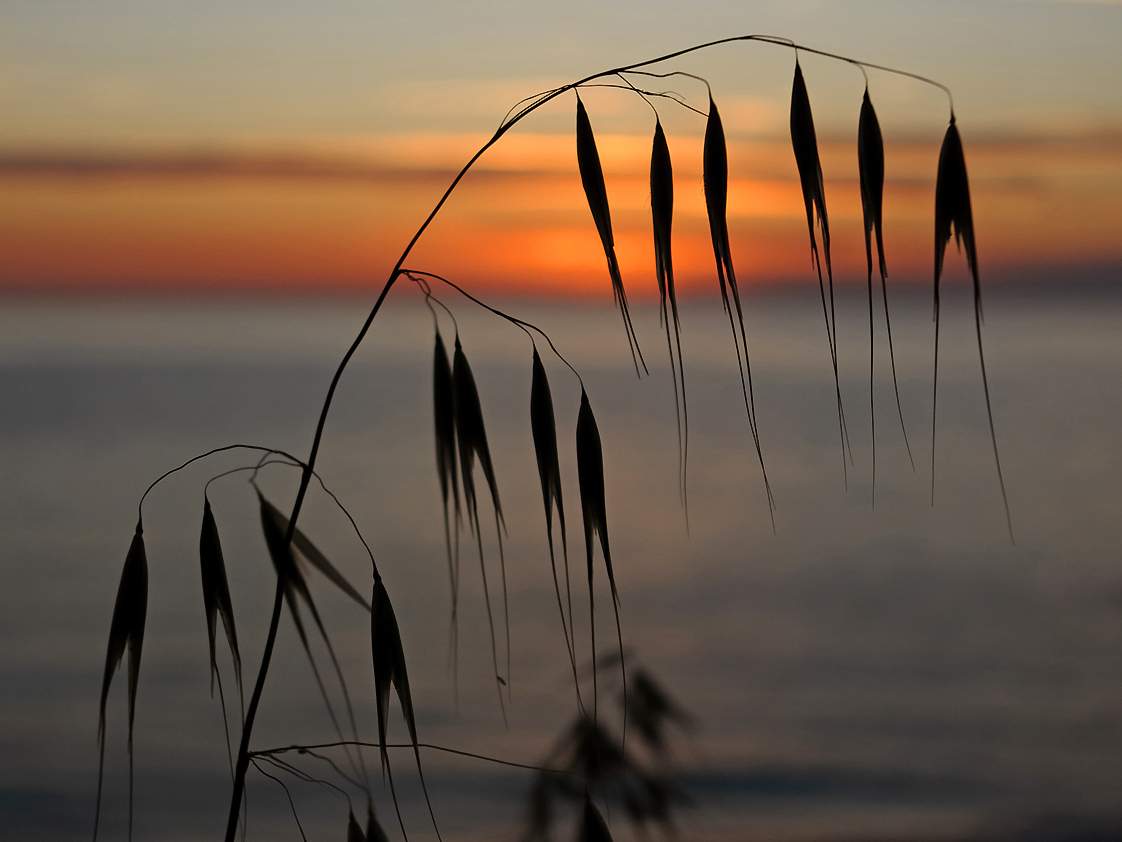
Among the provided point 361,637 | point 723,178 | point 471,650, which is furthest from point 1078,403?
point 723,178

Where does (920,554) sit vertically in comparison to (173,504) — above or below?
below

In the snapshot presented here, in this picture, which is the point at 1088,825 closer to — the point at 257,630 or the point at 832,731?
the point at 832,731

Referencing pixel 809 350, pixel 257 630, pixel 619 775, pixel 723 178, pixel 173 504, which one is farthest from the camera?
pixel 809 350

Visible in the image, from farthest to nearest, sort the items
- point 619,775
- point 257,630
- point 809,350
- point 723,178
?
1. point 809,350
2. point 257,630
3. point 619,775
4. point 723,178

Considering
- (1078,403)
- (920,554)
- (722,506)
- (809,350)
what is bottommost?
(920,554)

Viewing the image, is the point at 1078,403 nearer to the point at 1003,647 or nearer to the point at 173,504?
the point at 1003,647

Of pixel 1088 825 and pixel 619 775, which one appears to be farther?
pixel 1088 825

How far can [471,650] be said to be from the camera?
1.70m

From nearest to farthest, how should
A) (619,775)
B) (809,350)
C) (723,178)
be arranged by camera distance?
1. (723,178)
2. (619,775)
3. (809,350)

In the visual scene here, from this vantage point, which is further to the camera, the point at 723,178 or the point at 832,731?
the point at 832,731

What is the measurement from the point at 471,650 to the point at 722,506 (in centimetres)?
55

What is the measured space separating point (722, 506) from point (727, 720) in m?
0.39

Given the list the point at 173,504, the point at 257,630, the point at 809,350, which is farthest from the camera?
the point at 809,350

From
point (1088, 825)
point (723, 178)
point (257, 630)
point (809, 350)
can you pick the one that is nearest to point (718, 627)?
point (809, 350)
